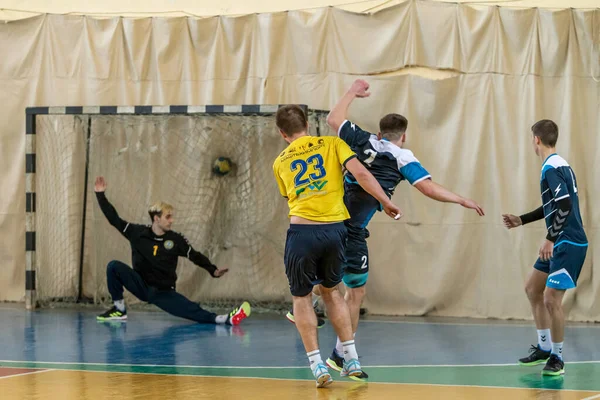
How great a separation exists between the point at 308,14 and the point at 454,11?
1988mm

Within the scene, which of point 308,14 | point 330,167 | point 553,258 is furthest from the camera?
point 308,14

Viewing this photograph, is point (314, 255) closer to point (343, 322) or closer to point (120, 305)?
point (343, 322)

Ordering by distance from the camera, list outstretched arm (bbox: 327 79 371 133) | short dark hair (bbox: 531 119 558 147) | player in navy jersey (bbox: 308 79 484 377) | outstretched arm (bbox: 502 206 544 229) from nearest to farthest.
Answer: outstretched arm (bbox: 327 79 371 133), player in navy jersey (bbox: 308 79 484 377), short dark hair (bbox: 531 119 558 147), outstretched arm (bbox: 502 206 544 229)

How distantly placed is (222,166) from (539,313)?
6.00 meters

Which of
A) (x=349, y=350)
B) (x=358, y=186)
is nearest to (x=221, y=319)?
(x=358, y=186)

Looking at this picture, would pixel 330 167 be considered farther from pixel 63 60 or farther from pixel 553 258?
pixel 63 60

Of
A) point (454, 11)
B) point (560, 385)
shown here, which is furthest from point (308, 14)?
point (560, 385)

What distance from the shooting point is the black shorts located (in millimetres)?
6602

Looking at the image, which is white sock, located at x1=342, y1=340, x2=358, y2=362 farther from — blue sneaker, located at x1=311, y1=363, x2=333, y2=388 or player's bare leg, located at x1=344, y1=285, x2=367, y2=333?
player's bare leg, located at x1=344, y1=285, x2=367, y2=333

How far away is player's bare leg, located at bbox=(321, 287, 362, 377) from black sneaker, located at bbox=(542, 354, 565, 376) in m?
1.55

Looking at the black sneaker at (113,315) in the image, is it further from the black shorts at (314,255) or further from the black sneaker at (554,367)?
the black sneaker at (554,367)

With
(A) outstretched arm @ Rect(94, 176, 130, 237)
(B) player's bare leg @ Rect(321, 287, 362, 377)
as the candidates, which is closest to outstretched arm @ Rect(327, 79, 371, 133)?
(B) player's bare leg @ Rect(321, 287, 362, 377)

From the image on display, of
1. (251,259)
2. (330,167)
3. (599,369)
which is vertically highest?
(330,167)

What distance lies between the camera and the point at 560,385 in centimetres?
672
